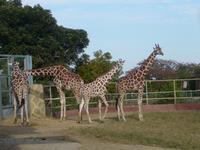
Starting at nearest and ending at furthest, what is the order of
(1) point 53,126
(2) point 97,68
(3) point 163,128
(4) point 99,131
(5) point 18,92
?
(4) point 99,131 < (3) point 163,128 < (1) point 53,126 < (5) point 18,92 < (2) point 97,68

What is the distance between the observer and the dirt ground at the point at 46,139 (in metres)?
12.9

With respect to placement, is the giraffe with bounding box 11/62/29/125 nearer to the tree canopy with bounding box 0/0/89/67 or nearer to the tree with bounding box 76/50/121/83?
the tree canopy with bounding box 0/0/89/67

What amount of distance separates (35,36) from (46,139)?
62.3ft

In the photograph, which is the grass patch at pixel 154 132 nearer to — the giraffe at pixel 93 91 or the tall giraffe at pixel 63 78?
the giraffe at pixel 93 91

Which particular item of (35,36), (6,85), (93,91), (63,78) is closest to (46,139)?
(93,91)

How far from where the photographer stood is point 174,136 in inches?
599

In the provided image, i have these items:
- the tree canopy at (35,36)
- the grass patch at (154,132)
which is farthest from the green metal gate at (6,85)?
the tree canopy at (35,36)

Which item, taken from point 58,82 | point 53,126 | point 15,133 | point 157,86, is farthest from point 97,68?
point 15,133

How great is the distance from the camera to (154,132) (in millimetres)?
16219

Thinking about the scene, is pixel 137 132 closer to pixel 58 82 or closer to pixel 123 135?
pixel 123 135

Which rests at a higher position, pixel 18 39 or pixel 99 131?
pixel 18 39

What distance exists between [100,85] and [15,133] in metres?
4.72

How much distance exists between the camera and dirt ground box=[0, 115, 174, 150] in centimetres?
1294

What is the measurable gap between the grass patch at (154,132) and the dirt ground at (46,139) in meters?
0.58
